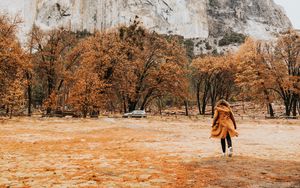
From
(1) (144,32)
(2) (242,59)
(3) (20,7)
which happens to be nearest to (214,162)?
(1) (144,32)

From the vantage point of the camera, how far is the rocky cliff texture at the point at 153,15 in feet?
490

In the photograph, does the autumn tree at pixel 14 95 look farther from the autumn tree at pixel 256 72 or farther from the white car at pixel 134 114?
the autumn tree at pixel 256 72

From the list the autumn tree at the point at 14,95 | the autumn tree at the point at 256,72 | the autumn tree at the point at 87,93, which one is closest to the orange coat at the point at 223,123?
the autumn tree at the point at 87,93

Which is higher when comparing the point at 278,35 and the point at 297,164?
the point at 278,35

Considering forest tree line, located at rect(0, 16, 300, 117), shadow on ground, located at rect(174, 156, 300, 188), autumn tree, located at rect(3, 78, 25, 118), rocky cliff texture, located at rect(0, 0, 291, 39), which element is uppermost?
rocky cliff texture, located at rect(0, 0, 291, 39)

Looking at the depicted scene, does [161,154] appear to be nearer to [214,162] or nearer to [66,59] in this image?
[214,162]

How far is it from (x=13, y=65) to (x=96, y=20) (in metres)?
126

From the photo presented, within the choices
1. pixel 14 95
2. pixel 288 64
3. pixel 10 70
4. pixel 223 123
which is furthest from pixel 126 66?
pixel 223 123

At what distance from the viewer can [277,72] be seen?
43.7 metres

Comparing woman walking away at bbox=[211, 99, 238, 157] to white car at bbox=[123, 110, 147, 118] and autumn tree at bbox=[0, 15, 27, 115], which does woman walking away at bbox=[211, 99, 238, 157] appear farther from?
white car at bbox=[123, 110, 147, 118]

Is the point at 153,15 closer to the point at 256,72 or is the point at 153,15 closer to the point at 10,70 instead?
the point at 256,72

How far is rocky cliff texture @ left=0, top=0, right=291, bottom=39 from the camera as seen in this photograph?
490 feet

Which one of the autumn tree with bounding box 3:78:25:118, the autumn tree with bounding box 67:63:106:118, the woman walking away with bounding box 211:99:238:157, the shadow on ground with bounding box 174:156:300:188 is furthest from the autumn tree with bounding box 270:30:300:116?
the shadow on ground with bounding box 174:156:300:188

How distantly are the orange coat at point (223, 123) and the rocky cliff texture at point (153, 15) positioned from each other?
129787mm
